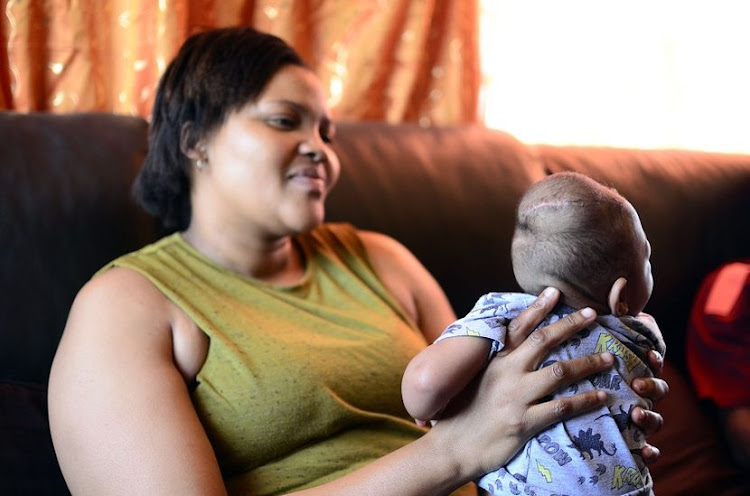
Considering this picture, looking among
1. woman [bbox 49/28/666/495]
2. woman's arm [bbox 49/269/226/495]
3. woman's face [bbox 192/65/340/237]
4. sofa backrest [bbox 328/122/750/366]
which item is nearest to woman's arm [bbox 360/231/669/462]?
woman [bbox 49/28/666/495]

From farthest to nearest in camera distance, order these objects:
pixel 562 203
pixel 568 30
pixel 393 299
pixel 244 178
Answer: pixel 568 30
pixel 393 299
pixel 244 178
pixel 562 203

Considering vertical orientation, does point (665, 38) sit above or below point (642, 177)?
above

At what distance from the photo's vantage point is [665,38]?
268cm

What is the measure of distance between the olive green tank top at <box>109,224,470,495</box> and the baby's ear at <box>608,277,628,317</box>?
44 cm

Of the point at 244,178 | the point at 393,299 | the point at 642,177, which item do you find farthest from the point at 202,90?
the point at 642,177

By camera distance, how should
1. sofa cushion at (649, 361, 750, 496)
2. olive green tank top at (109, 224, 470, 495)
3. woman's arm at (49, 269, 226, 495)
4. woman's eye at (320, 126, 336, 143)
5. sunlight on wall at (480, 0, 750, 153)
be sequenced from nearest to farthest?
1. woman's arm at (49, 269, 226, 495)
2. olive green tank top at (109, 224, 470, 495)
3. woman's eye at (320, 126, 336, 143)
4. sofa cushion at (649, 361, 750, 496)
5. sunlight on wall at (480, 0, 750, 153)

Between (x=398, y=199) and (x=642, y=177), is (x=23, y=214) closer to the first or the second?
(x=398, y=199)

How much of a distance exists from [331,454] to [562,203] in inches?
21.7

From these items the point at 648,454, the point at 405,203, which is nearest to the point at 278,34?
the point at 405,203

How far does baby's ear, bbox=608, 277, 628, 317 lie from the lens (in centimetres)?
110

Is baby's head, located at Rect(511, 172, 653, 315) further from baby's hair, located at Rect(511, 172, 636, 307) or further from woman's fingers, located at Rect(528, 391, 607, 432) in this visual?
woman's fingers, located at Rect(528, 391, 607, 432)

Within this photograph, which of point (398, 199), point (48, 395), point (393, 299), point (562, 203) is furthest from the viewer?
point (398, 199)

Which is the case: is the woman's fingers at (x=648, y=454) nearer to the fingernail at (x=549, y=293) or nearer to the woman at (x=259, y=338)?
the woman at (x=259, y=338)

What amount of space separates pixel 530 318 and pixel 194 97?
736mm
